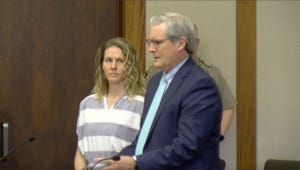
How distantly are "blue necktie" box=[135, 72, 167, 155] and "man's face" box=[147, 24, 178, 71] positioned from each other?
0.31 ft

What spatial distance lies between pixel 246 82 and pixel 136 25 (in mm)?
889

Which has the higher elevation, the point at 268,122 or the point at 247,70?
the point at 247,70

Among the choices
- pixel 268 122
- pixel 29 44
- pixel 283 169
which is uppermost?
pixel 29 44

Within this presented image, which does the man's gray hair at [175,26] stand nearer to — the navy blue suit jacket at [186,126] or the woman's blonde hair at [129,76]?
the navy blue suit jacket at [186,126]

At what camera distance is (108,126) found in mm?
2400

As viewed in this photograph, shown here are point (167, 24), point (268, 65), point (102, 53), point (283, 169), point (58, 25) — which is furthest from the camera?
point (58, 25)

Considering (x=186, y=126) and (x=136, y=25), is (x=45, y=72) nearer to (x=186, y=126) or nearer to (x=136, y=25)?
(x=136, y=25)

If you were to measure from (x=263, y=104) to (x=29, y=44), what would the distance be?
5.79 ft

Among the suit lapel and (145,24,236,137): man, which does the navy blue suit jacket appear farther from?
(145,24,236,137): man

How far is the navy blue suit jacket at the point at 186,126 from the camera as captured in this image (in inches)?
69.1

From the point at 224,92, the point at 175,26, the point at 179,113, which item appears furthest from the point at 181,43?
the point at 224,92

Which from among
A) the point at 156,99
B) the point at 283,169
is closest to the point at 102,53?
the point at 156,99

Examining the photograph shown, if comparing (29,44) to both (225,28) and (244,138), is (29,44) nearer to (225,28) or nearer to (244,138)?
(225,28)

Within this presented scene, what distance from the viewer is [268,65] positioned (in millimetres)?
3463
